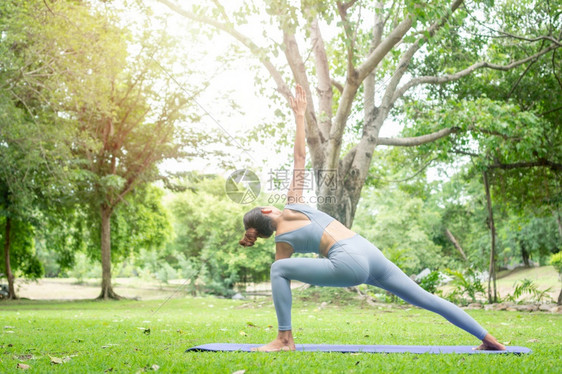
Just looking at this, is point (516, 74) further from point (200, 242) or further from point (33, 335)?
point (200, 242)

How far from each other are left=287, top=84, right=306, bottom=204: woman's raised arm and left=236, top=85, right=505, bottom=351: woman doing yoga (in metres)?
0.20

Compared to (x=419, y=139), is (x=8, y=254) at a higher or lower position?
lower

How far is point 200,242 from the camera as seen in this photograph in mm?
34406

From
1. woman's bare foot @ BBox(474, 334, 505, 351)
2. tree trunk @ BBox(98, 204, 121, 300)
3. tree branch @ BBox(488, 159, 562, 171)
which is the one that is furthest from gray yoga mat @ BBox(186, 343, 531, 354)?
tree trunk @ BBox(98, 204, 121, 300)

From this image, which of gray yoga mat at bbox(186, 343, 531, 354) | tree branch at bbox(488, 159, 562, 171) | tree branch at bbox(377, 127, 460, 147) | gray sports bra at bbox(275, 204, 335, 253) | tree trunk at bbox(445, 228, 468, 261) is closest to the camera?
gray sports bra at bbox(275, 204, 335, 253)

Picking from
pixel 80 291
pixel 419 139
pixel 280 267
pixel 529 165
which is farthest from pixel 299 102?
pixel 80 291

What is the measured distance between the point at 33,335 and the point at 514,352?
15.4 ft

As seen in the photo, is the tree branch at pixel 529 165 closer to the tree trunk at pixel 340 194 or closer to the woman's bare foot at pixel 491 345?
the tree trunk at pixel 340 194

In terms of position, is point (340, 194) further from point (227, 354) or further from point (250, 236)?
point (227, 354)

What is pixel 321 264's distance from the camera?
418 centimetres

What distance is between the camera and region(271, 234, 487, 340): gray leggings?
164 inches

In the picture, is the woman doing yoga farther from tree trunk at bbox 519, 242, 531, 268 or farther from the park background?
tree trunk at bbox 519, 242, 531, 268

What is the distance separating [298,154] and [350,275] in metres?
1.23

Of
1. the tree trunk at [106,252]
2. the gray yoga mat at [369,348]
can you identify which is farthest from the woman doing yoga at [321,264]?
the tree trunk at [106,252]
